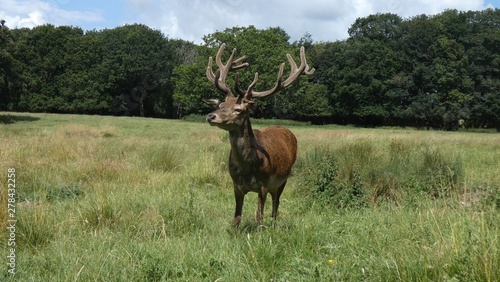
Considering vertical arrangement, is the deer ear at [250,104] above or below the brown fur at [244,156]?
above

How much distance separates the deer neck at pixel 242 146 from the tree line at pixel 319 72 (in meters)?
37.0

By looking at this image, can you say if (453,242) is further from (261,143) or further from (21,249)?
(21,249)

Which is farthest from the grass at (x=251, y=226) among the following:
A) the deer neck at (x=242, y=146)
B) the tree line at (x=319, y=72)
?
the tree line at (x=319, y=72)

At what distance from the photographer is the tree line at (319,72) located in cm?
4544

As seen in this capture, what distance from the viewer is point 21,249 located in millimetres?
4293

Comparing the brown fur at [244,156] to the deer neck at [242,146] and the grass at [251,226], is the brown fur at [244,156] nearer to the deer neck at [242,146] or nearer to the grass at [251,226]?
the deer neck at [242,146]

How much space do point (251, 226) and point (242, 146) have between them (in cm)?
100

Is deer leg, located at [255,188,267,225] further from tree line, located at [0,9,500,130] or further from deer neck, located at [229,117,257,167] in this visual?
tree line, located at [0,9,500,130]

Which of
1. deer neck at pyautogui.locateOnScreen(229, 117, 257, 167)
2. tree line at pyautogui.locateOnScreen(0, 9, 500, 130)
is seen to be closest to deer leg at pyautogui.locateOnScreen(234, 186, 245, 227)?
deer neck at pyautogui.locateOnScreen(229, 117, 257, 167)

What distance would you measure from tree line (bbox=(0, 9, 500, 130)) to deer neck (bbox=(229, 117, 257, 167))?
36964 mm

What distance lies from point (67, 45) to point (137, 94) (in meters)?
9.98

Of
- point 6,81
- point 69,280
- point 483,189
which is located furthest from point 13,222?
point 6,81

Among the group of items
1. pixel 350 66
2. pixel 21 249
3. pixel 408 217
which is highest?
pixel 350 66

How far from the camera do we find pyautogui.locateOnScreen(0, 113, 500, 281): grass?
3377 mm
